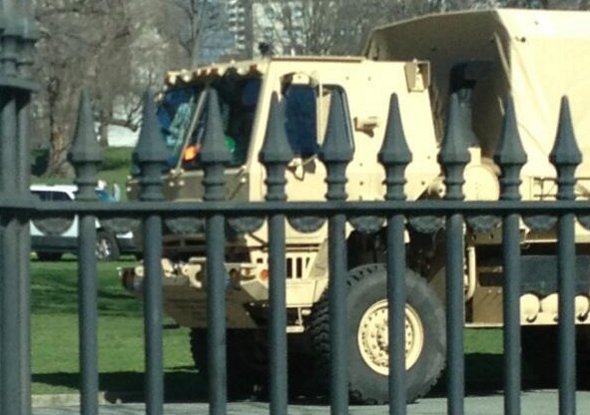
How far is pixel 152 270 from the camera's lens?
16.1ft

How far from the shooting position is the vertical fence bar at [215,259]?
4953 mm

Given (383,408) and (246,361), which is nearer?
(383,408)

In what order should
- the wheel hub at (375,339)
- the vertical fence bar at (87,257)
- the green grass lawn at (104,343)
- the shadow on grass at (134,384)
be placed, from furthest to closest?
the green grass lawn at (104,343)
the shadow on grass at (134,384)
the wheel hub at (375,339)
the vertical fence bar at (87,257)

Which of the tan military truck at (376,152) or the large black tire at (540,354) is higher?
the tan military truck at (376,152)

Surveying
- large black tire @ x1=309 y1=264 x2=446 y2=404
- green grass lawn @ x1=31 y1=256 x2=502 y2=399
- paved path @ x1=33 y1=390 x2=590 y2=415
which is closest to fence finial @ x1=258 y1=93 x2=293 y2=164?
paved path @ x1=33 y1=390 x2=590 y2=415

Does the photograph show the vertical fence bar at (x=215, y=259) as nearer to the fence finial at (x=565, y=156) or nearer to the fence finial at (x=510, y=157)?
the fence finial at (x=510, y=157)

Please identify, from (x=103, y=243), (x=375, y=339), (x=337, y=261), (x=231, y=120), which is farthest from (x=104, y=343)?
(x=337, y=261)

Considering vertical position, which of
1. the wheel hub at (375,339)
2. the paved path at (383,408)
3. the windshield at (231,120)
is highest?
the windshield at (231,120)

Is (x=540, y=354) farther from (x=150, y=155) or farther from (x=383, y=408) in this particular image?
(x=150, y=155)

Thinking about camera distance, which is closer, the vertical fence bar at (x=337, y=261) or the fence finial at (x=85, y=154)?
the fence finial at (x=85, y=154)

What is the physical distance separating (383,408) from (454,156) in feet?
24.3

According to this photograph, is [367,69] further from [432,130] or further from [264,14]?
[264,14]

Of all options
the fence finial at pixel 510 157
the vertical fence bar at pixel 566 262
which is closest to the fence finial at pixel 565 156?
the vertical fence bar at pixel 566 262

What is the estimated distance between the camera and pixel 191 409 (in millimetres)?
12320
